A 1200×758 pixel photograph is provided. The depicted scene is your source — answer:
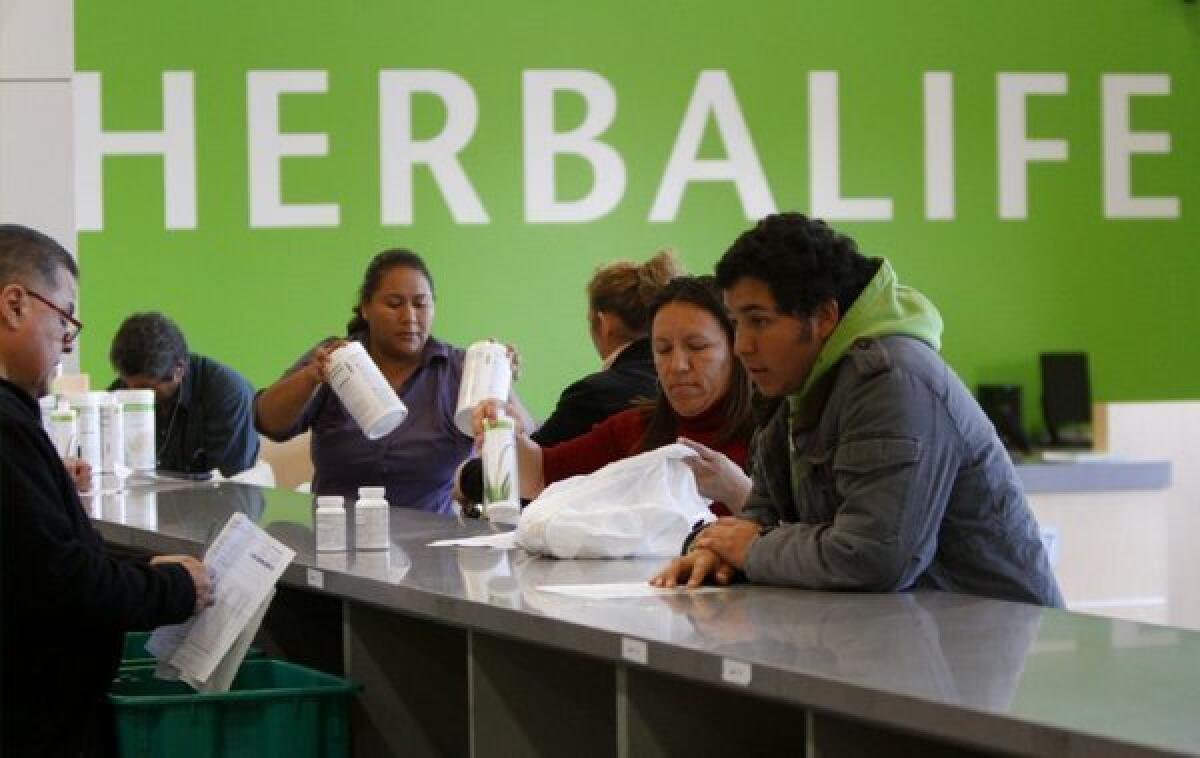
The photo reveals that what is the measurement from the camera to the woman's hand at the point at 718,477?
3543 mm

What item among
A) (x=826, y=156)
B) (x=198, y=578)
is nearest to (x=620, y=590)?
(x=198, y=578)

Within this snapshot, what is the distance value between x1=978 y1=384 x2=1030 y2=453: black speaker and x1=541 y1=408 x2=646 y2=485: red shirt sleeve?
4.00 meters

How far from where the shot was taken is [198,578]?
3176 mm

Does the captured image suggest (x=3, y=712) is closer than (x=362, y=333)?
Yes

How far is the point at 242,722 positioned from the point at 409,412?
6.68 ft

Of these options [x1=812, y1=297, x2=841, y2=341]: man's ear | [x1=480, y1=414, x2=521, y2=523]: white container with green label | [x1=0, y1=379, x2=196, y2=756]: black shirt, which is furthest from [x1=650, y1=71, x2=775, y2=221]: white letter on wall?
[x1=0, y1=379, x2=196, y2=756]: black shirt

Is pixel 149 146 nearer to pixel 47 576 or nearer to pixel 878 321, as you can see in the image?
pixel 47 576

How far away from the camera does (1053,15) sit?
8.28 m

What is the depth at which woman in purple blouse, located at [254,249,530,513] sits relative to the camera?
5.21 meters

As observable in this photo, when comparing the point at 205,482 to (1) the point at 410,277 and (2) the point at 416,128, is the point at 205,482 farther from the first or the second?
(2) the point at 416,128

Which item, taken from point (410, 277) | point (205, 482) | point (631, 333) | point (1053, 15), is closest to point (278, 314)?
point (205, 482)

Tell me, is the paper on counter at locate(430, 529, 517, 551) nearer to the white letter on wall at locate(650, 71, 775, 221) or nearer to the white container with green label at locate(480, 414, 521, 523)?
the white container with green label at locate(480, 414, 521, 523)

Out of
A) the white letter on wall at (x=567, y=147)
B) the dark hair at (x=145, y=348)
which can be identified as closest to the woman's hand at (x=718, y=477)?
the dark hair at (x=145, y=348)

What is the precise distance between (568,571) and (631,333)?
172 centimetres
